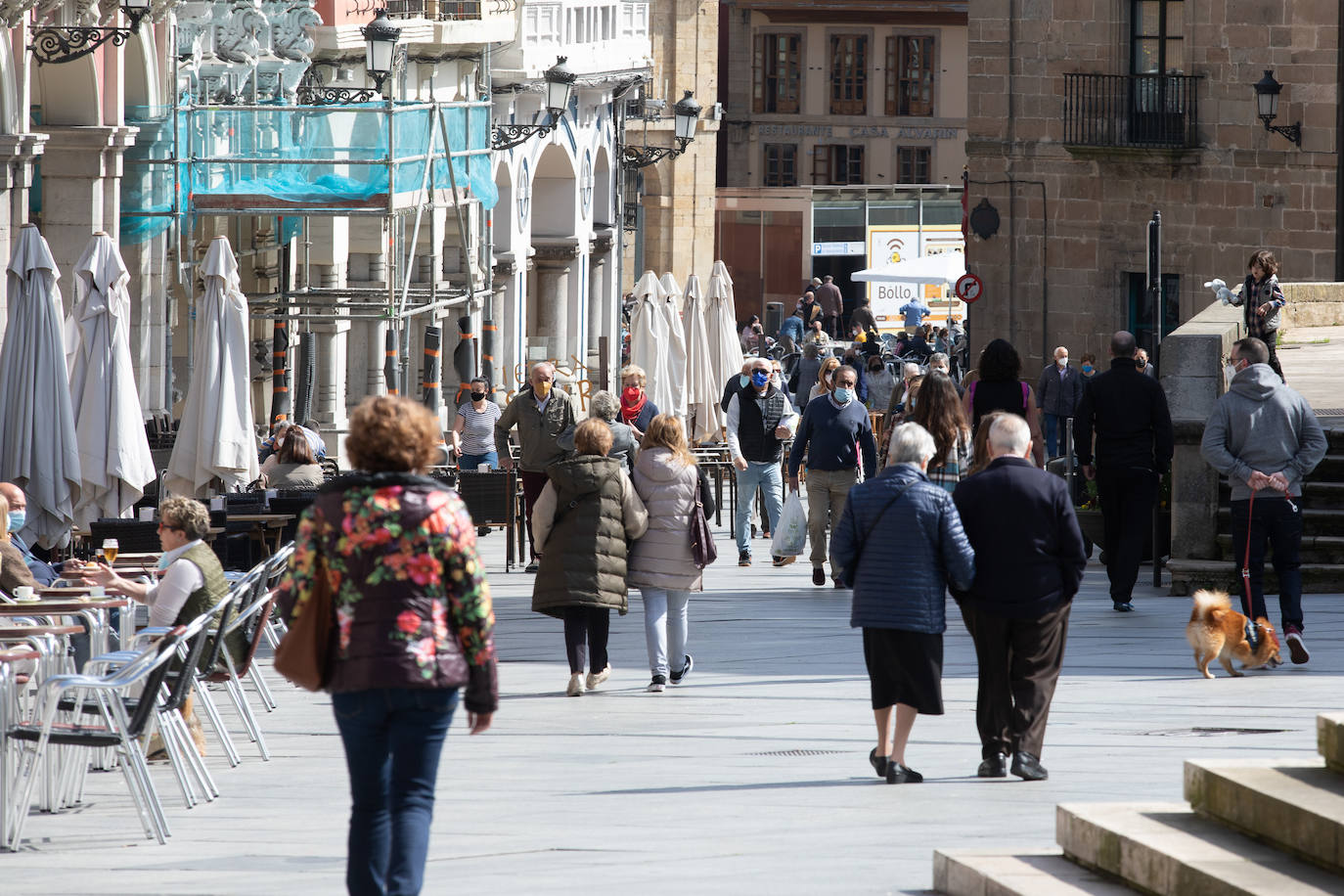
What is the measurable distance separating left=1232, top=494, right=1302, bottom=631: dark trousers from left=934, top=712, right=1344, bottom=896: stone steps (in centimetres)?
502

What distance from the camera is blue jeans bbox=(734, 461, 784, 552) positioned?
61.0 ft

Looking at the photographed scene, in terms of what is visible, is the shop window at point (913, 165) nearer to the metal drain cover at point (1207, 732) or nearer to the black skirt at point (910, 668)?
the metal drain cover at point (1207, 732)

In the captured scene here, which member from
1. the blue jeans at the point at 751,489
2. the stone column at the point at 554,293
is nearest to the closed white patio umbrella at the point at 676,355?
the blue jeans at the point at 751,489

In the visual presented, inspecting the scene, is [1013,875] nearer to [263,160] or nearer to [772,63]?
[263,160]

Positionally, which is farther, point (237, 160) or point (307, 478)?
point (237, 160)

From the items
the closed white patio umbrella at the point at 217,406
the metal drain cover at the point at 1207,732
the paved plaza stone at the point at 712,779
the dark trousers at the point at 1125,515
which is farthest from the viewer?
the closed white patio umbrella at the point at 217,406

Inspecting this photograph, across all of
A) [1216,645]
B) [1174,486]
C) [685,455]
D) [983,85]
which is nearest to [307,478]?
[685,455]

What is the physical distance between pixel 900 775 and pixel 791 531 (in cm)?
851

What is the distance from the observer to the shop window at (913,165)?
253 feet

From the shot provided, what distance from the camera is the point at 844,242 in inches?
2699

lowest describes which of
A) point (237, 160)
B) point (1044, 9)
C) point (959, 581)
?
point (959, 581)

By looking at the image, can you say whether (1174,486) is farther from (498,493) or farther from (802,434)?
(498,493)

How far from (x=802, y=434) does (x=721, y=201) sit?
5419 centimetres

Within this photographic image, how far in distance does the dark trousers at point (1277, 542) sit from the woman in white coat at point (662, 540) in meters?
2.89
